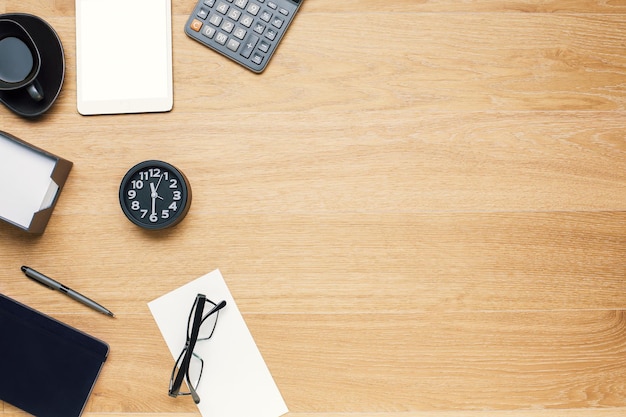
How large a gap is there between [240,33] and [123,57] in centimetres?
18

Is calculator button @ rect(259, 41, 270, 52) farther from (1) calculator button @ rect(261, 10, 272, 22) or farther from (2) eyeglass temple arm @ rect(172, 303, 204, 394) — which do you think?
(2) eyeglass temple arm @ rect(172, 303, 204, 394)

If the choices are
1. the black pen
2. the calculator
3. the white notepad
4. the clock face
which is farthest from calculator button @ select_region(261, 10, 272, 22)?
the black pen

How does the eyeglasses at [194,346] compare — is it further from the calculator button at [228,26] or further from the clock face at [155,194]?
the calculator button at [228,26]

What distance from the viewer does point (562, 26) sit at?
2.99ft

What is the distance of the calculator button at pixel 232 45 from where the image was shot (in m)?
0.90

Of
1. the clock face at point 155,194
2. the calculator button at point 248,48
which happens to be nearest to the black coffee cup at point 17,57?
the clock face at point 155,194

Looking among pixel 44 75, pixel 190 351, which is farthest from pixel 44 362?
pixel 44 75

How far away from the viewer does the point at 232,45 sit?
90 centimetres

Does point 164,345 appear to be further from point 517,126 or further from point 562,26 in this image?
point 562,26

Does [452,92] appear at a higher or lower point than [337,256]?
higher

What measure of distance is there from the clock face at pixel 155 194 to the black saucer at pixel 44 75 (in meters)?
0.17

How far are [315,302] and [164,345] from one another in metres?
0.24

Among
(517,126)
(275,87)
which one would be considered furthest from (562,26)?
(275,87)

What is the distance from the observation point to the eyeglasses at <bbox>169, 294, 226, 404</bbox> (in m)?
0.87
